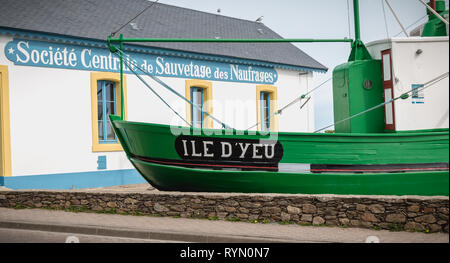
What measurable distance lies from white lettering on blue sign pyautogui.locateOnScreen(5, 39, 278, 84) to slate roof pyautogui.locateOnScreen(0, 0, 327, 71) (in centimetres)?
43

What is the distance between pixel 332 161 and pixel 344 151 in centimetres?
31

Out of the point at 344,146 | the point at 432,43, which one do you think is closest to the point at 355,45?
→ the point at 432,43

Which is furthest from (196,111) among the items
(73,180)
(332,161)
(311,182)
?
(332,161)

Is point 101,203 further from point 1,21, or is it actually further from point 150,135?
point 1,21

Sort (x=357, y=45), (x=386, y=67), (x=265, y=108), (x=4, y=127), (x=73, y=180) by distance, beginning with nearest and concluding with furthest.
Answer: (x=386, y=67) < (x=357, y=45) < (x=4, y=127) < (x=73, y=180) < (x=265, y=108)

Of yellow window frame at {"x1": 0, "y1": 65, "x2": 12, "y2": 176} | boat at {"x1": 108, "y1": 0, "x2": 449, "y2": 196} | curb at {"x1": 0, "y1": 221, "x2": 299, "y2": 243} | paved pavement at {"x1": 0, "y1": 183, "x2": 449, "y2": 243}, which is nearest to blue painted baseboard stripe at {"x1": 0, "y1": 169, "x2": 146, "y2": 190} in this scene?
yellow window frame at {"x1": 0, "y1": 65, "x2": 12, "y2": 176}

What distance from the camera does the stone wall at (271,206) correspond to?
708cm

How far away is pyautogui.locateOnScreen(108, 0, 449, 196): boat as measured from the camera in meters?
8.64

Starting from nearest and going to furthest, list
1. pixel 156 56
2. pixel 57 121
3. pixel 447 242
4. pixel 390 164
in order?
1. pixel 447 242
2. pixel 390 164
3. pixel 57 121
4. pixel 156 56

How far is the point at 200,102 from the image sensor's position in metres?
15.7

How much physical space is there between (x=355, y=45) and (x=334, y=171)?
2985 mm

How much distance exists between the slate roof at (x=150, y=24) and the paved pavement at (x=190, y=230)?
5696mm

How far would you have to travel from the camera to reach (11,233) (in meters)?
7.71

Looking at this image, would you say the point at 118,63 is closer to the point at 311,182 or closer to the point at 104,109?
the point at 104,109
